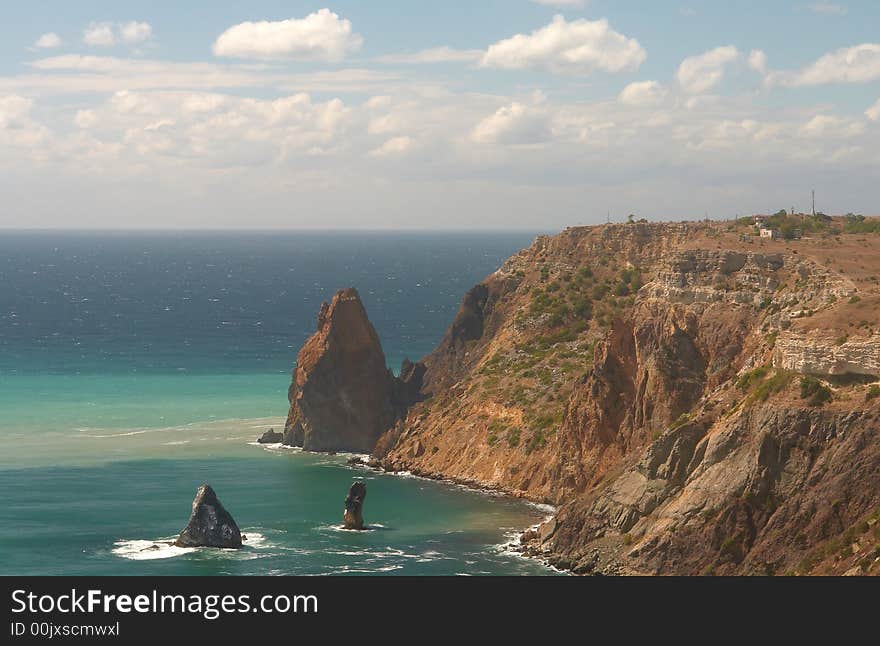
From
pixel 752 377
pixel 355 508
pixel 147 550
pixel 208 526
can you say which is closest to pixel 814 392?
pixel 752 377

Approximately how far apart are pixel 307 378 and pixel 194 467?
16760 mm

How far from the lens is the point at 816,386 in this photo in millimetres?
80188

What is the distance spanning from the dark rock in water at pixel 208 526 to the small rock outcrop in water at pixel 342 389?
1560 inches

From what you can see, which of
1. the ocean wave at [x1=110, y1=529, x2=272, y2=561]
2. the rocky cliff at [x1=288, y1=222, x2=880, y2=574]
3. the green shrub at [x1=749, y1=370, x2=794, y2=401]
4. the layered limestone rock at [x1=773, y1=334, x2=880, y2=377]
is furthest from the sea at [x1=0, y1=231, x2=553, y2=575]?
the layered limestone rock at [x1=773, y1=334, x2=880, y2=377]

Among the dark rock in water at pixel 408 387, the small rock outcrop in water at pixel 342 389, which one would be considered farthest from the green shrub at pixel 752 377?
the dark rock in water at pixel 408 387

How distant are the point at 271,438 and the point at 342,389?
320 inches

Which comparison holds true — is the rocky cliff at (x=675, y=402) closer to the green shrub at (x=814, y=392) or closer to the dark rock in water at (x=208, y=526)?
the green shrub at (x=814, y=392)

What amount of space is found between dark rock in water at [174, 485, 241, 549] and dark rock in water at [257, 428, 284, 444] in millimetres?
40724

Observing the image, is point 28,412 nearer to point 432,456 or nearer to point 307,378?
point 307,378

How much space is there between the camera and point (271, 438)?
133m

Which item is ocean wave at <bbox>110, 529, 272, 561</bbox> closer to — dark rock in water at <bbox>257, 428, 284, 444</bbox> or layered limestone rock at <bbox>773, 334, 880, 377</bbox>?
layered limestone rock at <bbox>773, 334, 880, 377</bbox>

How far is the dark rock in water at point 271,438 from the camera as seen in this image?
13288 centimetres
